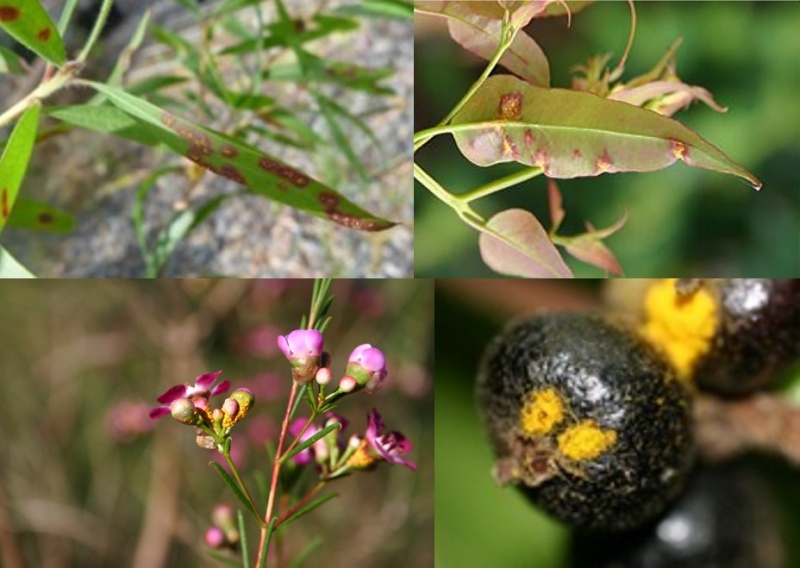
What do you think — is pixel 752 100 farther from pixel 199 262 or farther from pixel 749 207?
pixel 199 262

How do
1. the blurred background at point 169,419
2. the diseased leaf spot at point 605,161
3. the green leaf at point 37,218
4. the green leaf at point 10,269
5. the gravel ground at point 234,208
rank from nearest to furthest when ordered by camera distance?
1. the diseased leaf spot at point 605,161
2. the green leaf at point 10,269
3. the green leaf at point 37,218
4. the gravel ground at point 234,208
5. the blurred background at point 169,419

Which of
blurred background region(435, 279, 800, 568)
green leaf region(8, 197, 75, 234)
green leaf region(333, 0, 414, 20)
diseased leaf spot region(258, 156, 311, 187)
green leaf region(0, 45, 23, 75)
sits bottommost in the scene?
blurred background region(435, 279, 800, 568)

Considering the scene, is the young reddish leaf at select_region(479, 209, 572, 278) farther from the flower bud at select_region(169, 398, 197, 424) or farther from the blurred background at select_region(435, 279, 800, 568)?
the flower bud at select_region(169, 398, 197, 424)

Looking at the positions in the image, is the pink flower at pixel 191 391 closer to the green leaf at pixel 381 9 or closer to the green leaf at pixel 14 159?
the green leaf at pixel 14 159

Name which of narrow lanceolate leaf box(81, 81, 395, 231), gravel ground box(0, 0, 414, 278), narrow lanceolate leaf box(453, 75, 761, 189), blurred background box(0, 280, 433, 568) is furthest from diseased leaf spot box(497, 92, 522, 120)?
blurred background box(0, 280, 433, 568)

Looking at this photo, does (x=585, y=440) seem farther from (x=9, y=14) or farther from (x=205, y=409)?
(x=9, y=14)

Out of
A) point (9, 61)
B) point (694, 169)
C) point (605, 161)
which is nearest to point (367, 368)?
point (605, 161)

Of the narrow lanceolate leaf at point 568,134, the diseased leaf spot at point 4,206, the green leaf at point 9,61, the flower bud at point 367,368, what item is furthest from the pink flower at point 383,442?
the green leaf at point 9,61
